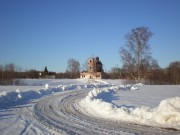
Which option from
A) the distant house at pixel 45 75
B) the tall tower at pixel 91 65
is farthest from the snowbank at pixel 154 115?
the distant house at pixel 45 75

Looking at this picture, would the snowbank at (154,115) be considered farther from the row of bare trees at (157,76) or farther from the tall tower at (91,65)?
the tall tower at (91,65)

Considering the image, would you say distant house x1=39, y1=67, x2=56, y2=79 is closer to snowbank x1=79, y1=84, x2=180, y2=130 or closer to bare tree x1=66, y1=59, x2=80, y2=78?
bare tree x1=66, y1=59, x2=80, y2=78

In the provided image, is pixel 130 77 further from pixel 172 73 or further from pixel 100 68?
pixel 100 68

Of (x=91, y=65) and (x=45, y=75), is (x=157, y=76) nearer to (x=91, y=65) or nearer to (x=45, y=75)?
(x=91, y=65)

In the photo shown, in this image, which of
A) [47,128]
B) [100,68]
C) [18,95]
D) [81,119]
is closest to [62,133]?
[47,128]

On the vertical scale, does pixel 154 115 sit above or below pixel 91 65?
below

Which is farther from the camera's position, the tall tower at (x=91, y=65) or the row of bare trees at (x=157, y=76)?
the tall tower at (x=91, y=65)

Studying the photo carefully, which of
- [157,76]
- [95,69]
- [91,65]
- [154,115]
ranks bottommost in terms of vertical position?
[154,115]

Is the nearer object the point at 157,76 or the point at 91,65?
the point at 157,76

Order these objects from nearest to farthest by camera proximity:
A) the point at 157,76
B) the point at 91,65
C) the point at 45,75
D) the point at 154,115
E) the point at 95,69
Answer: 1. the point at 154,115
2. the point at 157,76
3. the point at 95,69
4. the point at 91,65
5. the point at 45,75

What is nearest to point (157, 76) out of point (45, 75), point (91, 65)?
point (91, 65)

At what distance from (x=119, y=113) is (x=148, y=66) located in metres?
38.7

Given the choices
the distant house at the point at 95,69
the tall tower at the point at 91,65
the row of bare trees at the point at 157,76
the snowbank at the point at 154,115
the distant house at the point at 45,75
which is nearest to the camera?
the snowbank at the point at 154,115

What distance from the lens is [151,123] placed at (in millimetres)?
11008
